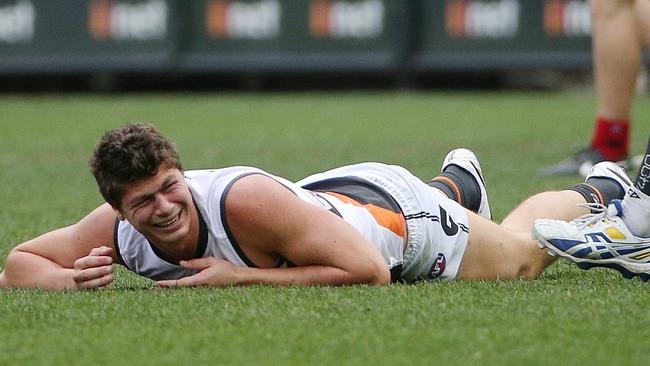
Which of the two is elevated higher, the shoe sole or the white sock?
the white sock

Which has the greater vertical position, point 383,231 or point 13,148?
point 383,231

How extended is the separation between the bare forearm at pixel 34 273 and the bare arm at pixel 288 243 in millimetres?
274

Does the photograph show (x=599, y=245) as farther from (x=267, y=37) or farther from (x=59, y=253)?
(x=267, y=37)

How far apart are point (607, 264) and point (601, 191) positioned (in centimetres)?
53

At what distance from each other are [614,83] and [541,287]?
2.62 m

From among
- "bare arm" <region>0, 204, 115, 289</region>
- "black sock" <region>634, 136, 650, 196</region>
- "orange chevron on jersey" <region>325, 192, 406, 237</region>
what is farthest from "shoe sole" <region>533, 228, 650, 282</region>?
"bare arm" <region>0, 204, 115, 289</region>

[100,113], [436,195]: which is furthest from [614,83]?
[100,113]

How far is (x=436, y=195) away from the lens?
3746 mm

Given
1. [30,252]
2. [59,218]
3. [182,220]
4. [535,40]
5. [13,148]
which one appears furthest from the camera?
[535,40]

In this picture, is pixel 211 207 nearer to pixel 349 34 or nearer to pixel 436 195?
pixel 436 195

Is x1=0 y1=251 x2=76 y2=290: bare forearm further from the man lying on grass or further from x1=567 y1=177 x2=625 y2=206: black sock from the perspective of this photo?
x1=567 y1=177 x2=625 y2=206: black sock

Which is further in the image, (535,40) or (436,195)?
(535,40)

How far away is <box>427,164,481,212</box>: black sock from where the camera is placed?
4070mm

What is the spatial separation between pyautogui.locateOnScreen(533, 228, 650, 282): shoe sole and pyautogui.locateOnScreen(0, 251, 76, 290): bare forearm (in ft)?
4.00
